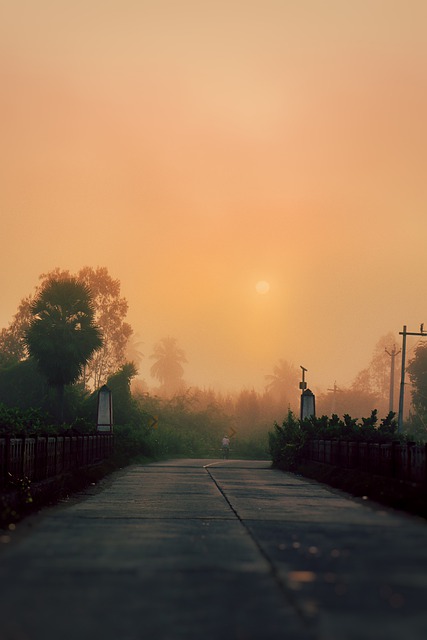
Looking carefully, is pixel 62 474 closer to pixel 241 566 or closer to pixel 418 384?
pixel 241 566

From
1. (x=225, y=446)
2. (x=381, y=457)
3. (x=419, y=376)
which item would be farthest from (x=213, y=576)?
(x=419, y=376)

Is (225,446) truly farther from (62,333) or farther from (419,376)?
(419,376)

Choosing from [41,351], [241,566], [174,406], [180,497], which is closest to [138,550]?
[241,566]

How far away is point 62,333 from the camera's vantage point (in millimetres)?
75938

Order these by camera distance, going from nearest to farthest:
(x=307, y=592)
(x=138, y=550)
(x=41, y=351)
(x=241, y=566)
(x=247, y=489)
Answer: (x=307, y=592) < (x=241, y=566) < (x=138, y=550) < (x=247, y=489) < (x=41, y=351)

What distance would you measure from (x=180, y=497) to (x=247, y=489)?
477cm

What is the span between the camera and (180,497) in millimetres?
23109

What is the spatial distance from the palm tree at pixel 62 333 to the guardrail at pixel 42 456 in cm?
3969

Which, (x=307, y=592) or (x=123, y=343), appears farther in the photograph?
(x=123, y=343)

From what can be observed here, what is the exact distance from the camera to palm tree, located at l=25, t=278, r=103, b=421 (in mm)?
74500

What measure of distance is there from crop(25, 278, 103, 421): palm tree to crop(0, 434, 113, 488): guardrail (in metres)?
39.7

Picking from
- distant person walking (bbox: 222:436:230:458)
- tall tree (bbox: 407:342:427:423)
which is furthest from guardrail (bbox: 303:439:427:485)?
tall tree (bbox: 407:342:427:423)

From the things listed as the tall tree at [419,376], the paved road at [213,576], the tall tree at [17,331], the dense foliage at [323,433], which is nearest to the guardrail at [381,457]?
the dense foliage at [323,433]

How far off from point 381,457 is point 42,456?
341 inches
